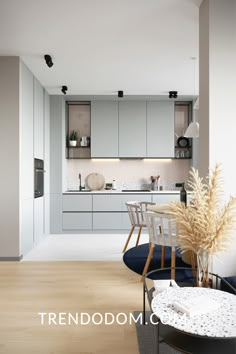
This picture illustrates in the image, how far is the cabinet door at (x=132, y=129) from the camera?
19.6 ft

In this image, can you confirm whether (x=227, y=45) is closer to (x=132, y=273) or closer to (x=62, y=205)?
(x=132, y=273)

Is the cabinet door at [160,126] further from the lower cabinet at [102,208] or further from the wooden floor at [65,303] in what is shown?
the wooden floor at [65,303]

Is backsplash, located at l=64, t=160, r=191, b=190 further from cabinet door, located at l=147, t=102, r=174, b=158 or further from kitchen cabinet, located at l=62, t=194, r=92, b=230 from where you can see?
kitchen cabinet, located at l=62, t=194, r=92, b=230

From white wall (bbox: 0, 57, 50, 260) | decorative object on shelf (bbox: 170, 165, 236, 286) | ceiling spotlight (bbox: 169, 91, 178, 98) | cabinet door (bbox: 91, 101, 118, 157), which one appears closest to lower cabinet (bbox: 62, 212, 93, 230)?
cabinet door (bbox: 91, 101, 118, 157)

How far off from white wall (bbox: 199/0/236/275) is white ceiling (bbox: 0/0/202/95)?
44 centimetres

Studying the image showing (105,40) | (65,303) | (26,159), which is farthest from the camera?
(26,159)

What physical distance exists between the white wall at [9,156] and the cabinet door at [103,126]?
2.20m

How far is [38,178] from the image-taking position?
498cm

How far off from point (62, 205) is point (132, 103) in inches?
102

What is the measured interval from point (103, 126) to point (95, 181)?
1241mm

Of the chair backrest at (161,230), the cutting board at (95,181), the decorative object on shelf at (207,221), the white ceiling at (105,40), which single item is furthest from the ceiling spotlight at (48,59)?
the decorative object on shelf at (207,221)

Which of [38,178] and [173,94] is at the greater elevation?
[173,94]

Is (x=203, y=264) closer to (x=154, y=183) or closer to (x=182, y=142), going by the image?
(x=154, y=183)

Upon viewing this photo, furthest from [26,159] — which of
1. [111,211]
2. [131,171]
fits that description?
[131,171]
